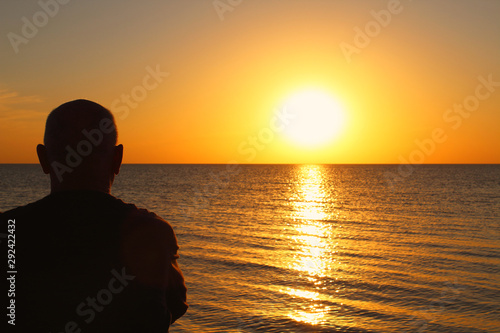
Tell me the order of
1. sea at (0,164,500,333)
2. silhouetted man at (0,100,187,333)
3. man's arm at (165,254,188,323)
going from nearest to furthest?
silhouetted man at (0,100,187,333), man's arm at (165,254,188,323), sea at (0,164,500,333)

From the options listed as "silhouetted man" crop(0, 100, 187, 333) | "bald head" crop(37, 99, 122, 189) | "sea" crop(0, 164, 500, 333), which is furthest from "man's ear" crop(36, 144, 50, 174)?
"sea" crop(0, 164, 500, 333)

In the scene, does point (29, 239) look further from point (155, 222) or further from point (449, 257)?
point (449, 257)

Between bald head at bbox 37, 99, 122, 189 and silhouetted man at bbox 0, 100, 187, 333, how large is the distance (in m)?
0.11

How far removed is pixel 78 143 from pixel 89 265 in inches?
23.3

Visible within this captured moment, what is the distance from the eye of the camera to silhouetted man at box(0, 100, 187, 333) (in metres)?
1.68

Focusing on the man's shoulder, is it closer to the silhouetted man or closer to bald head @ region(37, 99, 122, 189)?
the silhouetted man

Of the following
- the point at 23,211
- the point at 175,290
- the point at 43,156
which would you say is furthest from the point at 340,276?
the point at 23,211

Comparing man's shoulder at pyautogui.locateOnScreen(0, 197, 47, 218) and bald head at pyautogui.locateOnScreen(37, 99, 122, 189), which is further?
bald head at pyautogui.locateOnScreen(37, 99, 122, 189)

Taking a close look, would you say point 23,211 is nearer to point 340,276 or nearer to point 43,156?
point 43,156

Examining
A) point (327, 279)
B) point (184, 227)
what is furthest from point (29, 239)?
point (184, 227)

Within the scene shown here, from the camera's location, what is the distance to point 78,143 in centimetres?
194

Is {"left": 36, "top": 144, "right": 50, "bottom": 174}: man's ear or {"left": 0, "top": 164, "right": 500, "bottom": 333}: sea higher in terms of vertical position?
{"left": 36, "top": 144, "right": 50, "bottom": 174}: man's ear

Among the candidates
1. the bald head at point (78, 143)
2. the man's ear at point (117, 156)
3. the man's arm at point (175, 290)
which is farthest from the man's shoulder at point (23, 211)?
the man's arm at point (175, 290)

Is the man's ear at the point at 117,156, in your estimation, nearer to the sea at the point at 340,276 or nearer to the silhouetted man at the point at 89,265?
the silhouetted man at the point at 89,265
